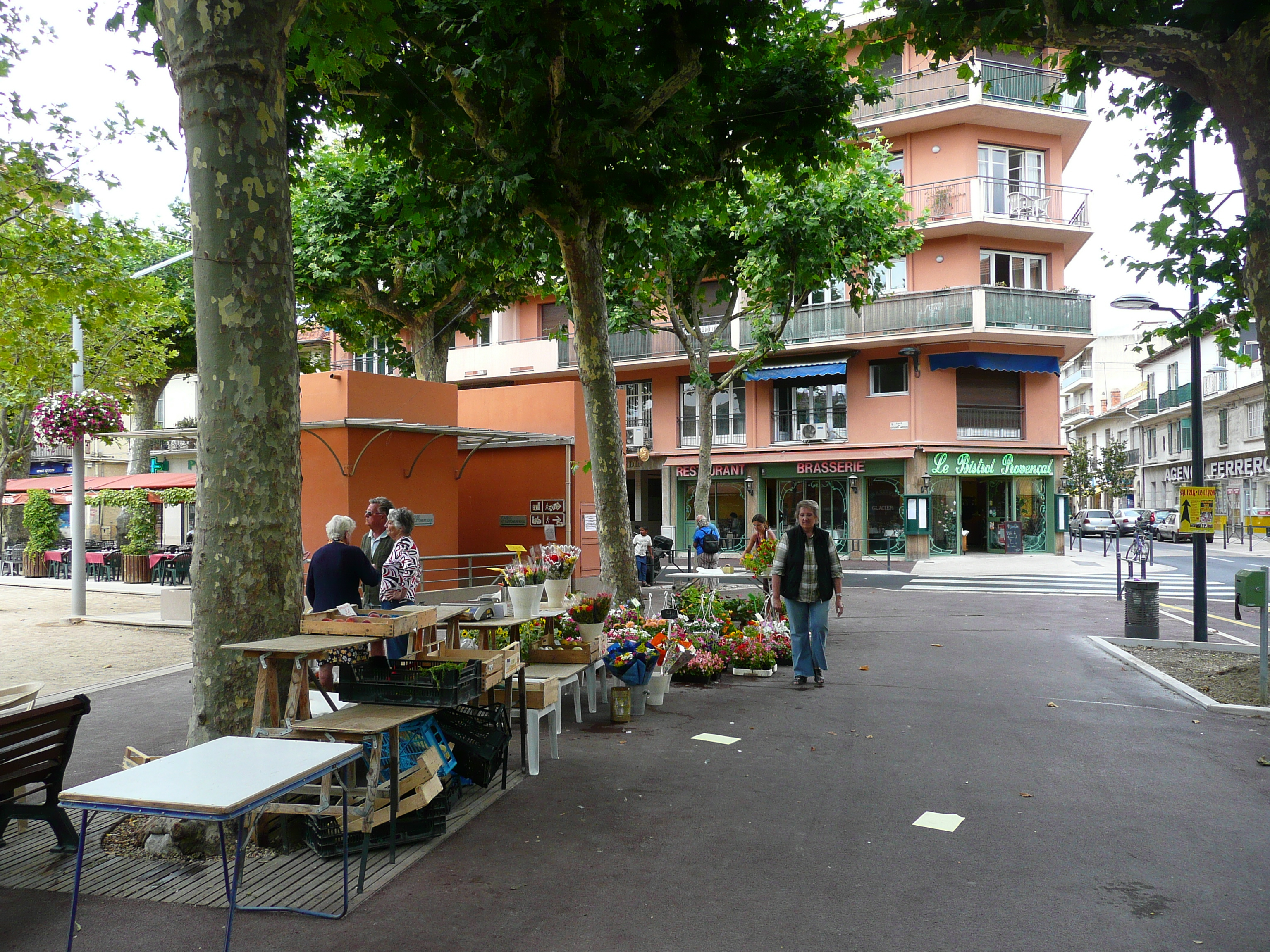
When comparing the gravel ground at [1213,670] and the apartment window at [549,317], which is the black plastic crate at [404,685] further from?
the apartment window at [549,317]

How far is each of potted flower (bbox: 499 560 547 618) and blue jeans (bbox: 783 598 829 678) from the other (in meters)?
2.74

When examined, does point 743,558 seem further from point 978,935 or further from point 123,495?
point 123,495

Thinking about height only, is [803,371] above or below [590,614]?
above

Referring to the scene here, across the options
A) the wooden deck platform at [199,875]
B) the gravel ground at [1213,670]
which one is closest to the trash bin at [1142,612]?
the gravel ground at [1213,670]

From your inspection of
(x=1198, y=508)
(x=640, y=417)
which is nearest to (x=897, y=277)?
(x=640, y=417)

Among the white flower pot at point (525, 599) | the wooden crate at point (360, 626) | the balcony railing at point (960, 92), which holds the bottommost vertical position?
the white flower pot at point (525, 599)

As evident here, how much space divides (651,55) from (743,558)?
21.4 ft

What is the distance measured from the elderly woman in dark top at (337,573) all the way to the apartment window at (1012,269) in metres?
25.7

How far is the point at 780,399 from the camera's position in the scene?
1195 inches

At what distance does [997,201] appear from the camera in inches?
1101

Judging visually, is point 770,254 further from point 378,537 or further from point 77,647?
point 77,647

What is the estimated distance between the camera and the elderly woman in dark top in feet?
22.9

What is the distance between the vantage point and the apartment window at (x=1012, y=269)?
2806 cm

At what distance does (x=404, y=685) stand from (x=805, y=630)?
5.02 meters
